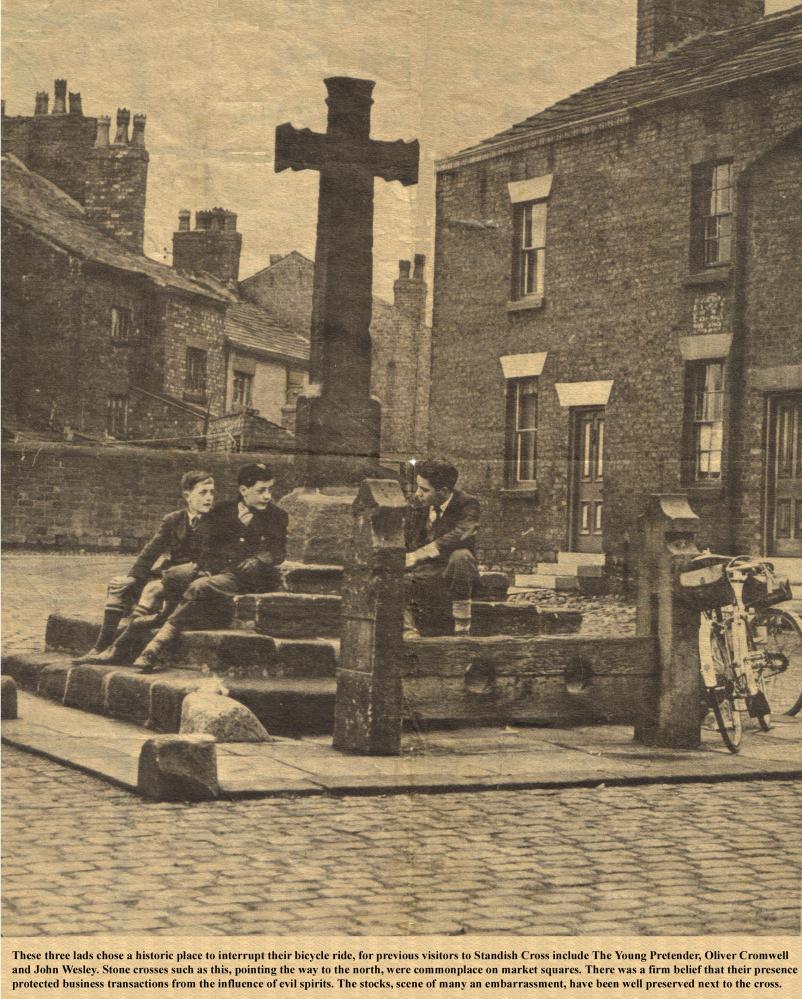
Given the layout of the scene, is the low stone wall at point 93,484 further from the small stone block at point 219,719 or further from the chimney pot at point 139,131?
the chimney pot at point 139,131

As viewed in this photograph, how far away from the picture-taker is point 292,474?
7938 mm

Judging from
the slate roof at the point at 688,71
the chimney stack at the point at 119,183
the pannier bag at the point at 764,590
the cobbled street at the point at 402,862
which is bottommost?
the cobbled street at the point at 402,862

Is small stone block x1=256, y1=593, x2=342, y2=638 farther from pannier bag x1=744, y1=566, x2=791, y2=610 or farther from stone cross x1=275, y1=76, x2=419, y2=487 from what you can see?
pannier bag x1=744, y1=566, x2=791, y2=610

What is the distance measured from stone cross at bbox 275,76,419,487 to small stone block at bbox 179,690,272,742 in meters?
1.71

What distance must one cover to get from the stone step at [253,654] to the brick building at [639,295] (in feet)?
9.45

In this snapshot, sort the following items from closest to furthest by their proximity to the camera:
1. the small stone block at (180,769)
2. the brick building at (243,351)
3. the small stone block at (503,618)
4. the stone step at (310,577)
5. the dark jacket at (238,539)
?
1. the small stone block at (180,769)
2. the brick building at (243,351)
3. the dark jacket at (238,539)
4. the stone step at (310,577)
5. the small stone block at (503,618)

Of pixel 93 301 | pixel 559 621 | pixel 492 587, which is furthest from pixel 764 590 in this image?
pixel 93 301

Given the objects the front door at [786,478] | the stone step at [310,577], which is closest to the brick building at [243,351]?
the stone step at [310,577]

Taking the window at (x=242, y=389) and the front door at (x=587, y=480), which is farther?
the front door at (x=587, y=480)

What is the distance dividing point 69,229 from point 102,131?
49cm

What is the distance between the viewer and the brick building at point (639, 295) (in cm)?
1048

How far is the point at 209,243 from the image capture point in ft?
21.9

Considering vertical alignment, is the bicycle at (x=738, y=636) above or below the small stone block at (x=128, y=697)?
above

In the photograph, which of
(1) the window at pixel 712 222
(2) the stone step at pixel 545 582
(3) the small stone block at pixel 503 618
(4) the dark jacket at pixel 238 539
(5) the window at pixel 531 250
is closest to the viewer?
(4) the dark jacket at pixel 238 539
